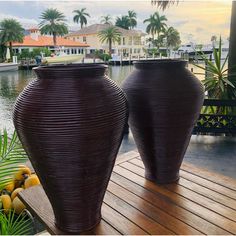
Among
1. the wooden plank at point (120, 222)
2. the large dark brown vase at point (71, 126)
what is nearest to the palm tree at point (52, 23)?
the wooden plank at point (120, 222)

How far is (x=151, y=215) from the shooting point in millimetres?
1565

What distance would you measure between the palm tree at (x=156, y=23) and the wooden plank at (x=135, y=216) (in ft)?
144

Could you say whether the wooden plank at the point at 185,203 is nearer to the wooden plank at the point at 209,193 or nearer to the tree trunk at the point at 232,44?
the wooden plank at the point at 209,193

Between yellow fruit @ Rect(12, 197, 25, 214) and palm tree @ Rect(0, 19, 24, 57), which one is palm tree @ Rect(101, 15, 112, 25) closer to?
palm tree @ Rect(0, 19, 24, 57)

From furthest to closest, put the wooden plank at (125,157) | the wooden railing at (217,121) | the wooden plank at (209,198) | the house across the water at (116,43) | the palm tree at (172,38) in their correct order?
the palm tree at (172,38) < the house across the water at (116,43) < the wooden railing at (217,121) < the wooden plank at (125,157) < the wooden plank at (209,198)

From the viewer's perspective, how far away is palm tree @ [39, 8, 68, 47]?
3575 cm

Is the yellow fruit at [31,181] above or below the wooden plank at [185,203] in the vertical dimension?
below

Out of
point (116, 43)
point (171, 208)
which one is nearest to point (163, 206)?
point (171, 208)

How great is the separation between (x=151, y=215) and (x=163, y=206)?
117mm

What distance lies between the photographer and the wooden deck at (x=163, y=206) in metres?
1.46

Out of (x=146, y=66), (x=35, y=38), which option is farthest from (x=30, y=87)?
(x=35, y=38)

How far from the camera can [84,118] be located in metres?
A: 1.14

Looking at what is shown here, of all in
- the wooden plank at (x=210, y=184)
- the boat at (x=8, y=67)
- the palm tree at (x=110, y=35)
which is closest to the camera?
the wooden plank at (x=210, y=184)

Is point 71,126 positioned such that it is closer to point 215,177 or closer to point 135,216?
Result: point 135,216
